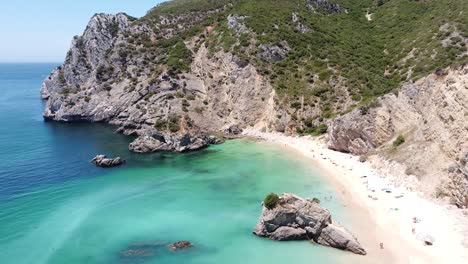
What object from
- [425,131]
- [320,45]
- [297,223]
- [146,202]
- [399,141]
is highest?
[320,45]

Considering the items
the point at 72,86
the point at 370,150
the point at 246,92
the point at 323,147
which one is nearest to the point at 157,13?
the point at 72,86

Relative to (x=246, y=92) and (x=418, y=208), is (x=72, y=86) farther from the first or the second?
(x=418, y=208)

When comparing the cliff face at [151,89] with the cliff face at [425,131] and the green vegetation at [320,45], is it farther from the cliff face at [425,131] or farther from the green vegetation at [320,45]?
the cliff face at [425,131]

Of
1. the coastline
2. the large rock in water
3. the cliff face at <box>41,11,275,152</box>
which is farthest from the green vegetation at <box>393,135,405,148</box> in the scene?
the cliff face at <box>41,11,275,152</box>

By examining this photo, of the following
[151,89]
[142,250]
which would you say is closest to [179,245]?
[142,250]

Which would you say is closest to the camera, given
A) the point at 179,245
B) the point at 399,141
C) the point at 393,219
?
the point at 179,245

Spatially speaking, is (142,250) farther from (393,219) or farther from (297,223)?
(393,219)
